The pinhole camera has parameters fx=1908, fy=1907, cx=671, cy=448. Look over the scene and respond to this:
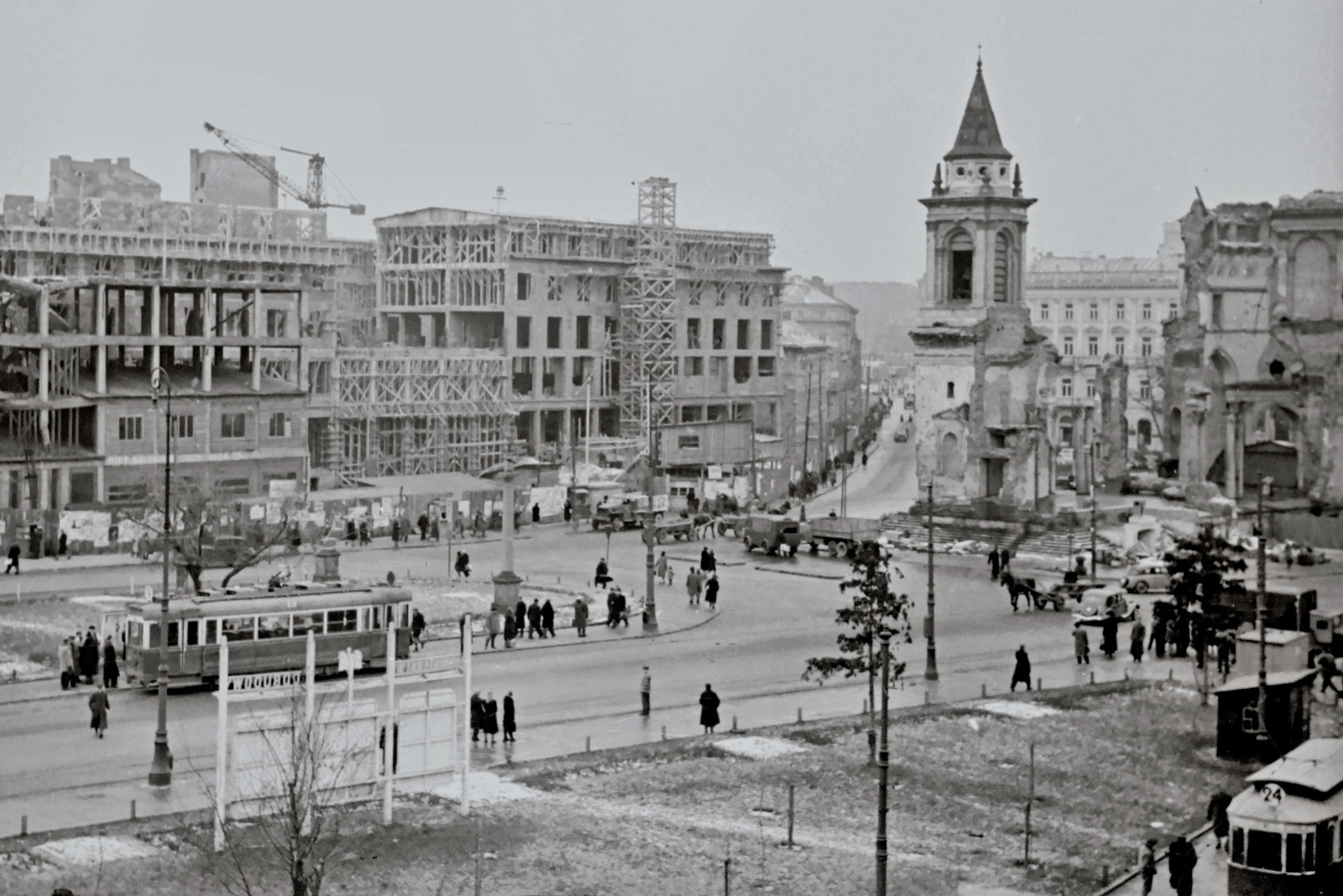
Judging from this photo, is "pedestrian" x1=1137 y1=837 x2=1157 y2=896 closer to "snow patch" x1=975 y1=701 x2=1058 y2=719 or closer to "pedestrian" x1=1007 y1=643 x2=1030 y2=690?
"snow patch" x1=975 y1=701 x2=1058 y2=719

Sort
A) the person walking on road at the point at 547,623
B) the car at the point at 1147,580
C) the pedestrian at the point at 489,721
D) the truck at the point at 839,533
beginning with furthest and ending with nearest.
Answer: the truck at the point at 839,533 → the car at the point at 1147,580 → the person walking on road at the point at 547,623 → the pedestrian at the point at 489,721

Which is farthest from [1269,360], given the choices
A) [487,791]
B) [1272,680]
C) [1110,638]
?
[487,791]

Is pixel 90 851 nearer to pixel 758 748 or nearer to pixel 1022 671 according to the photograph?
pixel 758 748

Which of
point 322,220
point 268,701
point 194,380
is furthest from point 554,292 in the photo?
point 268,701

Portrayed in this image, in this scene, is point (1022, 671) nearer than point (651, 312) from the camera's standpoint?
Yes

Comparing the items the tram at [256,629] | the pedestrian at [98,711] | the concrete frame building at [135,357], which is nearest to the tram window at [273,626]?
the tram at [256,629]

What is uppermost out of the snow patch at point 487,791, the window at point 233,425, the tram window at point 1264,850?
the window at point 233,425

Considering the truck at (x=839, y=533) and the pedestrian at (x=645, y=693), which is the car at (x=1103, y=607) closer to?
the truck at (x=839, y=533)
